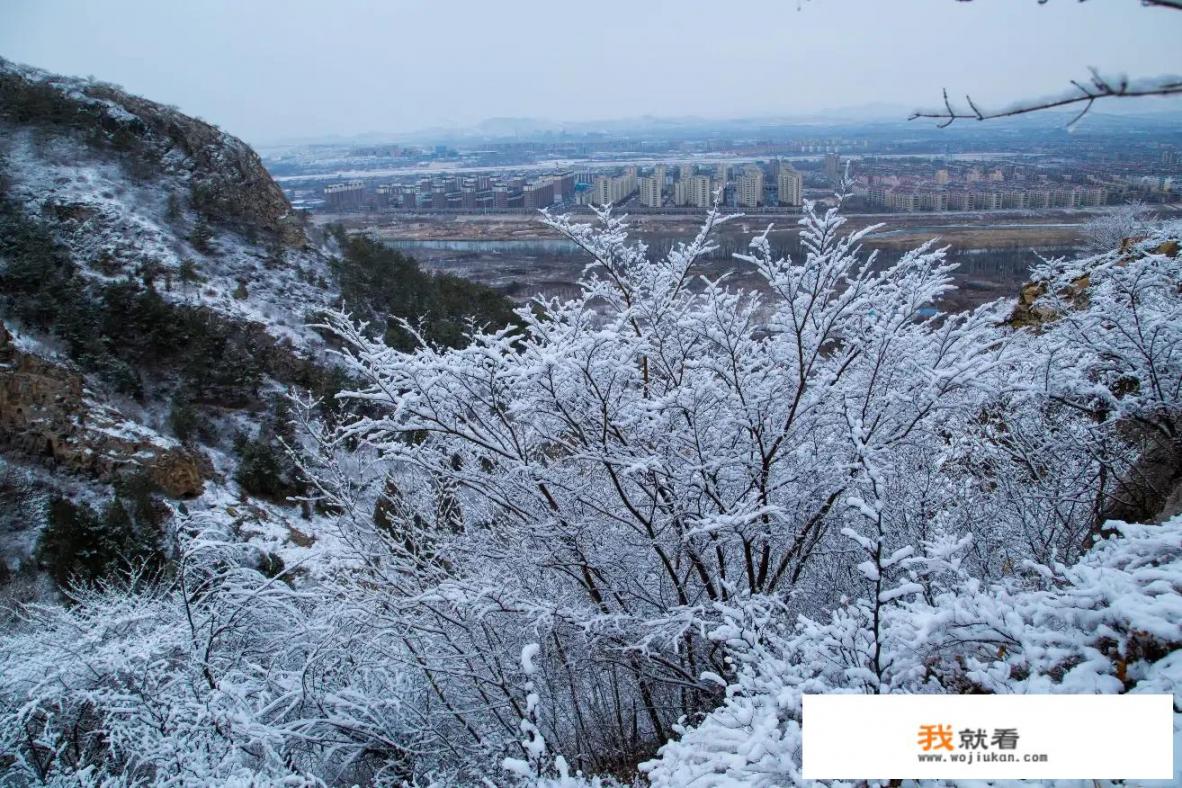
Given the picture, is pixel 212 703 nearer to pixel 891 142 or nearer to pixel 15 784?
pixel 15 784

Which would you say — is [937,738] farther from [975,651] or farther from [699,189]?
[699,189]

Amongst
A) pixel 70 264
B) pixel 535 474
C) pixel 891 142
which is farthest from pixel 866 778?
pixel 891 142

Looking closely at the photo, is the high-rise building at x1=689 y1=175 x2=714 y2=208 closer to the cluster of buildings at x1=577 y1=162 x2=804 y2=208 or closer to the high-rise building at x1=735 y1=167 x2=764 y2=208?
the cluster of buildings at x1=577 y1=162 x2=804 y2=208

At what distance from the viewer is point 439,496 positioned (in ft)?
21.9

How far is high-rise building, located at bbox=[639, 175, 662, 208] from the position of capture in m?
24.1

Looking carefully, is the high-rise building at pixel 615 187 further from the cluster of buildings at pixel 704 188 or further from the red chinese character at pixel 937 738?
the red chinese character at pixel 937 738

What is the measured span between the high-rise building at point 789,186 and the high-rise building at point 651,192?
8.61 m

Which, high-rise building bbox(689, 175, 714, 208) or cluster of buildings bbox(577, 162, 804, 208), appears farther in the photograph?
high-rise building bbox(689, 175, 714, 208)

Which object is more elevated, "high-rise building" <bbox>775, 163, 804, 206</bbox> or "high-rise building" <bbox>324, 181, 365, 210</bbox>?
"high-rise building" <bbox>324, 181, 365, 210</bbox>

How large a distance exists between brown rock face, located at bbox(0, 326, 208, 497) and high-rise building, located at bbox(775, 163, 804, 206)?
14.1 meters

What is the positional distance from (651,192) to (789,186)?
11779 millimetres

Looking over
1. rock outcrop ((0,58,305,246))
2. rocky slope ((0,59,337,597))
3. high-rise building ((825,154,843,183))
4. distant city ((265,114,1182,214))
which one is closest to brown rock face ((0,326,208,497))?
rocky slope ((0,59,337,597))

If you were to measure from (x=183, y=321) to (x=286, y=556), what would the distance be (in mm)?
9869

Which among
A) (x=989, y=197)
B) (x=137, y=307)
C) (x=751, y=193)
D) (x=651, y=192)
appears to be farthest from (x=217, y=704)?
(x=989, y=197)
